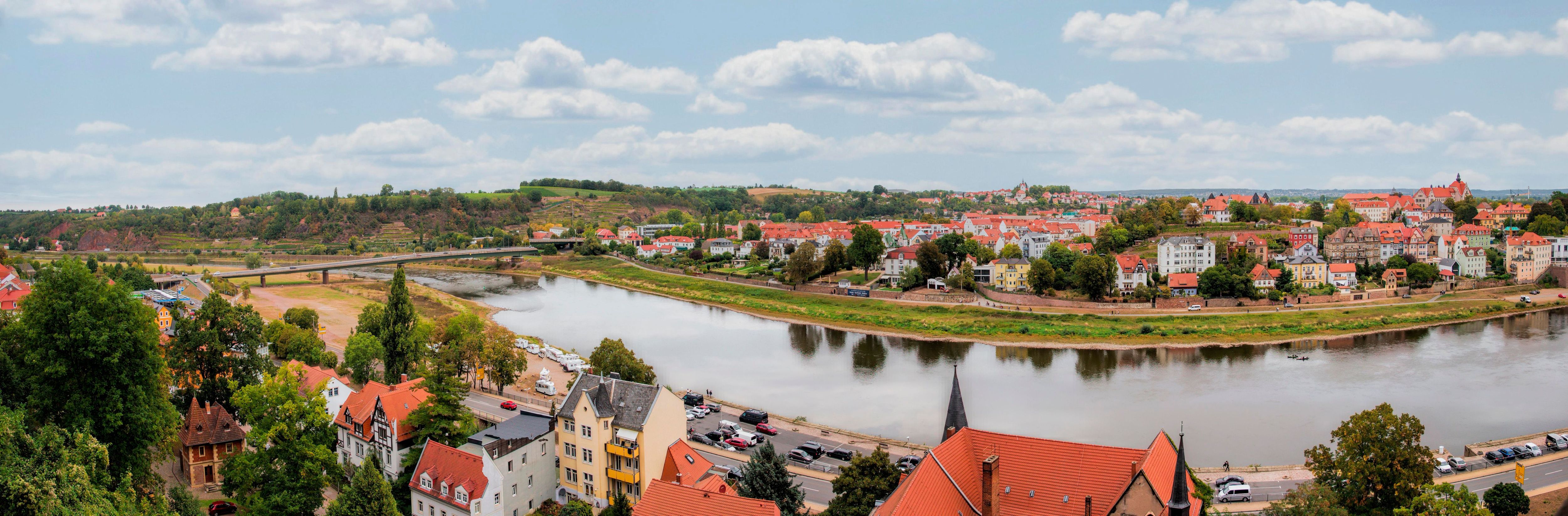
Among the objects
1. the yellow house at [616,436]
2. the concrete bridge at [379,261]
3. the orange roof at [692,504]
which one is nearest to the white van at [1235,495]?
the orange roof at [692,504]

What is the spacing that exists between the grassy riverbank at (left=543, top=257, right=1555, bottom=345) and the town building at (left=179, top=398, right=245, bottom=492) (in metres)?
30.5

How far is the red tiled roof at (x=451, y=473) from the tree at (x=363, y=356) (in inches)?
409

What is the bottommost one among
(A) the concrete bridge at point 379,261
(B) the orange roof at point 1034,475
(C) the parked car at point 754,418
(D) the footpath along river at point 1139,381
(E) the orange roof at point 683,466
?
(D) the footpath along river at point 1139,381

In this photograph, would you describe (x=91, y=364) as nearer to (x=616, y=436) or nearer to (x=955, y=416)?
(x=616, y=436)

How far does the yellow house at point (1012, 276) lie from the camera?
52.5 meters

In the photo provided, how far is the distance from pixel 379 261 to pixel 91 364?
6127 centimetres

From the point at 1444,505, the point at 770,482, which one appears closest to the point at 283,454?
the point at 770,482

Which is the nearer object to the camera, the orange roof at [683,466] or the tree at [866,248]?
the orange roof at [683,466]

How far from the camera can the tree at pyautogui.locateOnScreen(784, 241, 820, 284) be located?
5938 centimetres

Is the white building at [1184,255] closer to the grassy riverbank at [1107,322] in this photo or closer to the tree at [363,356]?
the grassy riverbank at [1107,322]

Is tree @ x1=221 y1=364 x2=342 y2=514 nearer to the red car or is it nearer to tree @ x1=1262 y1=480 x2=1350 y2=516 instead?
the red car

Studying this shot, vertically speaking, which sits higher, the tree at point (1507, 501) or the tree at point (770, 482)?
the tree at point (770, 482)

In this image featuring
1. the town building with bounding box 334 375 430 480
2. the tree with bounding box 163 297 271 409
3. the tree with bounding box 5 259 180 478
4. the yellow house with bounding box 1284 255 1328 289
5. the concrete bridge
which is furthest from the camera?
the concrete bridge

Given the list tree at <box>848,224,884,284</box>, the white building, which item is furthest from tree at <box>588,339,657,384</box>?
the white building
